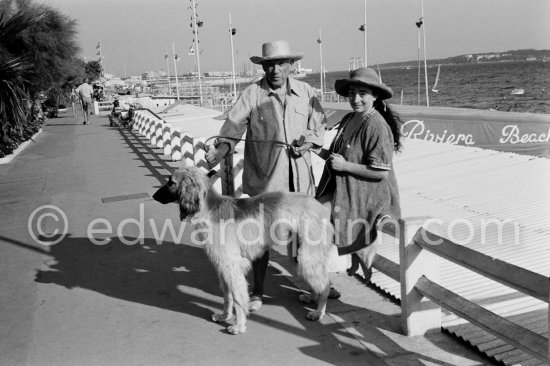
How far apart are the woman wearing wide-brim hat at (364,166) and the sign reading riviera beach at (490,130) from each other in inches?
533

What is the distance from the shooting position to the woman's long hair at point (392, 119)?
462cm

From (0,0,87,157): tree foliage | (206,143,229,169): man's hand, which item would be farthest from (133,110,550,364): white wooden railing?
(0,0,87,157): tree foliage

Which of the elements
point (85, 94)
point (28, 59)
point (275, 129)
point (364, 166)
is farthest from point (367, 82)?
point (85, 94)

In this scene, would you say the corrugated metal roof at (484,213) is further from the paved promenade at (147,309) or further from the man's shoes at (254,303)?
the man's shoes at (254,303)

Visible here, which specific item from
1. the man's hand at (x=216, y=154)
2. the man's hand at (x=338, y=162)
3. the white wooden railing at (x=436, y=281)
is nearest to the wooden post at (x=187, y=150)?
the man's hand at (x=216, y=154)

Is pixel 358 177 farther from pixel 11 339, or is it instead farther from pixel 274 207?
pixel 11 339

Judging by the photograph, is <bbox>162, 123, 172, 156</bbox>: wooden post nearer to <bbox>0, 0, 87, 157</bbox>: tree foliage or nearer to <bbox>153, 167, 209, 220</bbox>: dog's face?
<bbox>0, 0, 87, 157</bbox>: tree foliage

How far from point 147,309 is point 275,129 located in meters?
2.21

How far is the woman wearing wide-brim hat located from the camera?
173 inches

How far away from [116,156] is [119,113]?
12.6 m

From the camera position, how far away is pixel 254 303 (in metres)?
5.27

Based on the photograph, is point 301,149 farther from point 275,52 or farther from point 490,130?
point 490,130

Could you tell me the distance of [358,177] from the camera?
4527 mm

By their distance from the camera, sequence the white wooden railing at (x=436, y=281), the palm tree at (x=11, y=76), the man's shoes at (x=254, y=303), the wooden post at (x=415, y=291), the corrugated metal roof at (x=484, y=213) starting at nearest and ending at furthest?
the white wooden railing at (x=436, y=281)
the wooden post at (x=415, y=291)
the corrugated metal roof at (x=484, y=213)
the man's shoes at (x=254, y=303)
the palm tree at (x=11, y=76)
